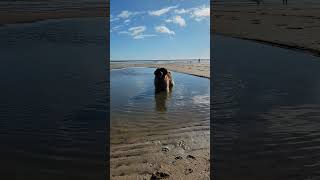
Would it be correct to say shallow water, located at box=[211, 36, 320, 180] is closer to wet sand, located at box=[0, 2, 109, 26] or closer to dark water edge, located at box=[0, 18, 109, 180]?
dark water edge, located at box=[0, 18, 109, 180]

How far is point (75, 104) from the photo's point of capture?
5996mm

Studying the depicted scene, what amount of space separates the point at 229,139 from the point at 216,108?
47.0 inches

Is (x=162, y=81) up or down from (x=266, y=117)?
up

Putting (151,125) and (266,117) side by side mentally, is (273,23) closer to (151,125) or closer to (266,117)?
(266,117)

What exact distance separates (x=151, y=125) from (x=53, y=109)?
156 cm

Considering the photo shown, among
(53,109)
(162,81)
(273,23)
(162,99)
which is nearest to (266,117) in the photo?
(162,99)

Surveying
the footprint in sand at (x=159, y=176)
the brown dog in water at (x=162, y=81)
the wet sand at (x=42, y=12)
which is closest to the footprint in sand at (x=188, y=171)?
the footprint in sand at (x=159, y=176)

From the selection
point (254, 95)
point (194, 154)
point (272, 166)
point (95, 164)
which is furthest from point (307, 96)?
point (95, 164)

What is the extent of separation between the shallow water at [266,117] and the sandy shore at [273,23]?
2.21 m

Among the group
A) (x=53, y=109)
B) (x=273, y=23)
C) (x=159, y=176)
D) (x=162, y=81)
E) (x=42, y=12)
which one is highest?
(x=42, y=12)

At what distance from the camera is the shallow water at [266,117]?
405cm

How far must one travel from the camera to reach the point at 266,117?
213 inches

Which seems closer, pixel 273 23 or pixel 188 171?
pixel 188 171

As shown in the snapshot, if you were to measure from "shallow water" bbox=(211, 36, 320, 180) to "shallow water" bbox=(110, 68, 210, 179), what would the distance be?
0.82ft
